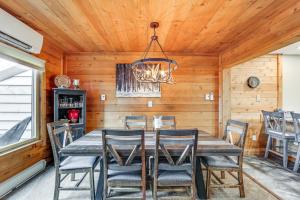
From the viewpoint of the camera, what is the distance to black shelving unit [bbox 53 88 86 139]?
3148 mm

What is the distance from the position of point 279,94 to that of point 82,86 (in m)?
4.44

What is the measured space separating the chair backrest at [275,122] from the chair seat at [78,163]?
127 inches

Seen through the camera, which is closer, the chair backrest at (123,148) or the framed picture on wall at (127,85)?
the chair backrest at (123,148)

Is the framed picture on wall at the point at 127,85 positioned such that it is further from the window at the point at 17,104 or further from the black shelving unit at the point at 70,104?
the window at the point at 17,104

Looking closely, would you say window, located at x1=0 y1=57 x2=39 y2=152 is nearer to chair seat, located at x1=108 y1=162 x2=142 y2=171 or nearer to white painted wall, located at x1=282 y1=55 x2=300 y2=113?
chair seat, located at x1=108 y1=162 x2=142 y2=171

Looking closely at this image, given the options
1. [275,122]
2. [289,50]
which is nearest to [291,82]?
[289,50]

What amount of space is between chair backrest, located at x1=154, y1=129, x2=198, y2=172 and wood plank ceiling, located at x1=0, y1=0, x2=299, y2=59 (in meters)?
1.39

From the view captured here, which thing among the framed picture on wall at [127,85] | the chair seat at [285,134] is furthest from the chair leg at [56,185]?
the chair seat at [285,134]

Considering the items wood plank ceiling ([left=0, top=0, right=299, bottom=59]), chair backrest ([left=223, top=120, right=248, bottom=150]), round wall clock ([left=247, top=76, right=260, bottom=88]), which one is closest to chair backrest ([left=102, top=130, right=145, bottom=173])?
chair backrest ([left=223, top=120, right=248, bottom=150])

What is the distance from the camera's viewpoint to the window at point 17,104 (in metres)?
2.46

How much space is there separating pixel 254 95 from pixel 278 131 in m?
0.95

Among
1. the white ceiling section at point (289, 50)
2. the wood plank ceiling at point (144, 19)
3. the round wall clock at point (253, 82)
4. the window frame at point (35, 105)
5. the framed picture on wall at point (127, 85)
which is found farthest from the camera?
the round wall clock at point (253, 82)

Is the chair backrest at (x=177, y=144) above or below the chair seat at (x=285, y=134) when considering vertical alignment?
above

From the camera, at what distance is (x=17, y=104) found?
108 inches
